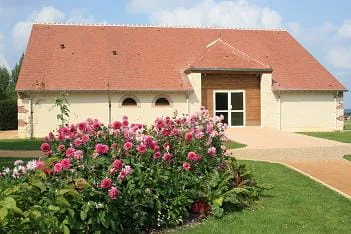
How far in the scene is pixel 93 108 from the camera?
26.1 m

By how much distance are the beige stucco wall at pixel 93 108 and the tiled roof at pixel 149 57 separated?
0.55m

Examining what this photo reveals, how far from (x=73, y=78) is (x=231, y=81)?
29.5 feet

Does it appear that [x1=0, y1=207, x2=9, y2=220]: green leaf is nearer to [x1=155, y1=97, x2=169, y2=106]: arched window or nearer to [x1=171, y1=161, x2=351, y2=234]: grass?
[x1=171, y1=161, x2=351, y2=234]: grass

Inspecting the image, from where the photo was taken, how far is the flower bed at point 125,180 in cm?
504

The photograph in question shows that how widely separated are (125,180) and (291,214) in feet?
9.67

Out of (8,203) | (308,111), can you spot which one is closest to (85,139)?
(8,203)

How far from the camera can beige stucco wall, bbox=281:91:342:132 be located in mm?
28125

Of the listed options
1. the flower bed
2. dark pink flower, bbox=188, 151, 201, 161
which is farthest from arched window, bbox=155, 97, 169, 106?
dark pink flower, bbox=188, 151, 201, 161

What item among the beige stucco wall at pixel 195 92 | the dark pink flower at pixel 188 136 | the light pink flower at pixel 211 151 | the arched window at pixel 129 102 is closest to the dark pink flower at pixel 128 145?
the dark pink flower at pixel 188 136

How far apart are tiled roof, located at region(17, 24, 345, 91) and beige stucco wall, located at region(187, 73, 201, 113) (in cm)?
40

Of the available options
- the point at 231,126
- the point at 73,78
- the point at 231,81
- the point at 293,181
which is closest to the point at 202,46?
the point at 231,81

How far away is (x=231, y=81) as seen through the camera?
27.5m

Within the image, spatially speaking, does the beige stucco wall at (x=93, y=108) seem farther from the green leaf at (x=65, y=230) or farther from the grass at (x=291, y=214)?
the green leaf at (x=65, y=230)

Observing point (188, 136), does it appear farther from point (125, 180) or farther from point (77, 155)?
point (77, 155)
